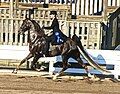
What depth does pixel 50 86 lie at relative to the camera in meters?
11.9

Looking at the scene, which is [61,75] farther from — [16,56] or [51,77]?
[16,56]

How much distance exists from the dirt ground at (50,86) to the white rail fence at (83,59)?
820 millimetres

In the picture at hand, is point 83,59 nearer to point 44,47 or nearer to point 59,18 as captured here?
point 44,47

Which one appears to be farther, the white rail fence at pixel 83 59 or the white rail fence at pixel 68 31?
the white rail fence at pixel 68 31

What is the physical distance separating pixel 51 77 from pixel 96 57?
1751 mm

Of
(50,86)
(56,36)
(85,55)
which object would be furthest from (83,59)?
(50,86)

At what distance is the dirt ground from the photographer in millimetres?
11047

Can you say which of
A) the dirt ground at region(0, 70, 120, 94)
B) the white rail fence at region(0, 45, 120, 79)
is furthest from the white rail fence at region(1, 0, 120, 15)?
the dirt ground at region(0, 70, 120, 94)

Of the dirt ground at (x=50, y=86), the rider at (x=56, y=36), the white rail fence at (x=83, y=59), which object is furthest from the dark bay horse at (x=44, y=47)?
the white rail fence at (x=83, y=59)

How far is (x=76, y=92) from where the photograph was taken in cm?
1102

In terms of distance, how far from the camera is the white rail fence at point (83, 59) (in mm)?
14055

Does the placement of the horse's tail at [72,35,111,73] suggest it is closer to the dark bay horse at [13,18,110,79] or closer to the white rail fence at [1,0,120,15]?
the dark bay horse at [13,18,110,79]

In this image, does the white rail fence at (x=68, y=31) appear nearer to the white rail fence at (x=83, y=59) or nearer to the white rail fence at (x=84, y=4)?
the white rail fence at (x=84, y=4)

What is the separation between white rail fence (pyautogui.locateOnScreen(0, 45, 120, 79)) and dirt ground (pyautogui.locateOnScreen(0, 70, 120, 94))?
0.82m
